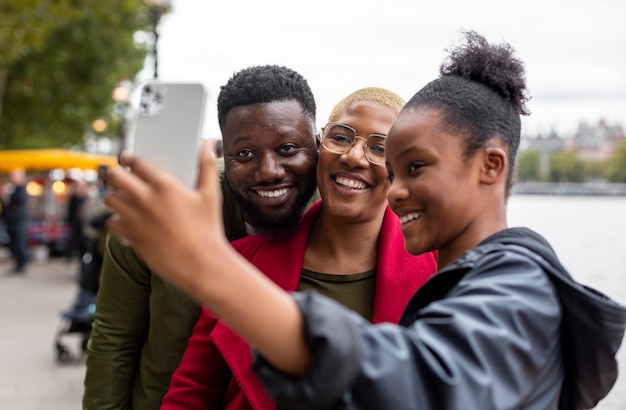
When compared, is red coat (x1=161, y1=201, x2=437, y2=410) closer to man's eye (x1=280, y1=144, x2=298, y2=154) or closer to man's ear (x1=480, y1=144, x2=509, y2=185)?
man's eye (x1=280, y1=144, x2=298, y2=154)

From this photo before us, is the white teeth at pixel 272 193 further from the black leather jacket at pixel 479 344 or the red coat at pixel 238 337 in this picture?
the black leather jacket at pixel 479 344

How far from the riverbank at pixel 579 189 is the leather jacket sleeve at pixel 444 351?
95.4 metres

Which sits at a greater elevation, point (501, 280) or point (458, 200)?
point (458, 200)

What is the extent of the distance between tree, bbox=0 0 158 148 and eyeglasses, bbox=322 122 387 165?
18.0 meters

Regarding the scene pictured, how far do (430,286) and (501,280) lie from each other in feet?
0.66

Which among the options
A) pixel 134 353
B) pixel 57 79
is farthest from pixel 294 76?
pixel 57 79

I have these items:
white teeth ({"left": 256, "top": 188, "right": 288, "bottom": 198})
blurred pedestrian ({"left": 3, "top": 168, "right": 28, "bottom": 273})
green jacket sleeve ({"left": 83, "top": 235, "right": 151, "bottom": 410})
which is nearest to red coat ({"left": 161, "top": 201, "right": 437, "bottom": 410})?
white teeth ({"left": 256, "top": 188, "right": 288, "bottom": 198})

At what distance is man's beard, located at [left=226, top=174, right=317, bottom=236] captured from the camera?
2.17 m

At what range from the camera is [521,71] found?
5.22ft

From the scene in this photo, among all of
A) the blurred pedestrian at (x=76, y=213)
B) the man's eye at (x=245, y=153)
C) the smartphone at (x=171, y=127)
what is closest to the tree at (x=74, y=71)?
the blurred pedestrian at (x=76, y=213)

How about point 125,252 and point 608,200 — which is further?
point 608,200

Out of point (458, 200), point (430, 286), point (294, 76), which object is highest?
point (294, 76)

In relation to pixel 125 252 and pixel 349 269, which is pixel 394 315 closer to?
pixel 349 269

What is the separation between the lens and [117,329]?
2461mm
